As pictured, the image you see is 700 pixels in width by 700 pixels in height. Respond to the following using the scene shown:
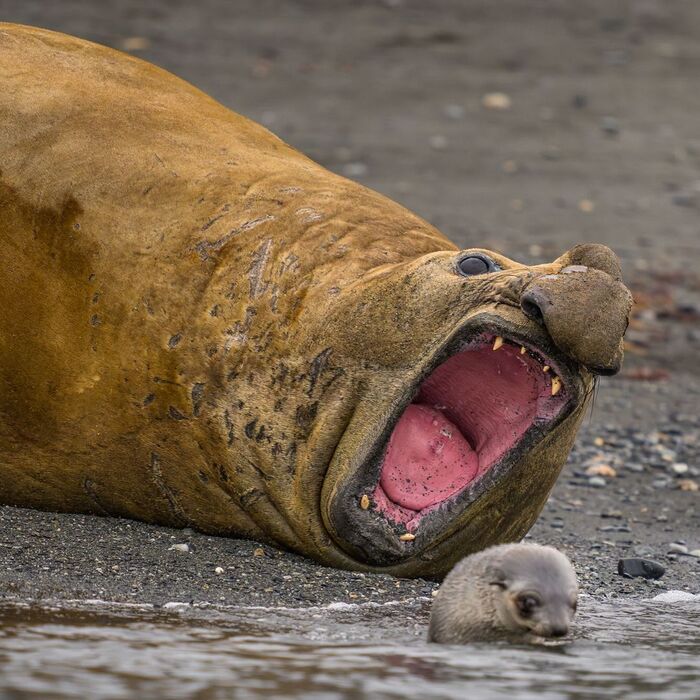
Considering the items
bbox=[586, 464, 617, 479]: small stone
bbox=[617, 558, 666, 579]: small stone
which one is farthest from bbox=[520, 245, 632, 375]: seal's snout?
bbox=[586, 464, 617, 479]: small stone

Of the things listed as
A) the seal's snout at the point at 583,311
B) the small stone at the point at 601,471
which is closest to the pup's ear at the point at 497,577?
the seal's snout at the point at 583,311

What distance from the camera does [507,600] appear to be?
13.8ft

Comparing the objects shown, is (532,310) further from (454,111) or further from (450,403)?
(454,111)

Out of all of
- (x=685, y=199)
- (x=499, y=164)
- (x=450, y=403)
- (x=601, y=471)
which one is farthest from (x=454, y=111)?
(x=450, y=403)

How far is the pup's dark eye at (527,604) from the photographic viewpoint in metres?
4.17

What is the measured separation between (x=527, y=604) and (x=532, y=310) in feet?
2.37

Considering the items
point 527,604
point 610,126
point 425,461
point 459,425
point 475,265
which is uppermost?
point 610,126

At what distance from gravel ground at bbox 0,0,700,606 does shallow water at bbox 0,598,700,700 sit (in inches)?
9.2

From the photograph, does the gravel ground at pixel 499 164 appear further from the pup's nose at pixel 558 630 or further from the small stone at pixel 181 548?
the pup's nose at pixel 558 630

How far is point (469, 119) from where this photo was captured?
12.0m

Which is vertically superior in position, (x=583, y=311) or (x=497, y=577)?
(x=583, y=311)

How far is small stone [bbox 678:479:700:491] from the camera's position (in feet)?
21.6

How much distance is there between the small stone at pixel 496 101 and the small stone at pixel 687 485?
5.92 m

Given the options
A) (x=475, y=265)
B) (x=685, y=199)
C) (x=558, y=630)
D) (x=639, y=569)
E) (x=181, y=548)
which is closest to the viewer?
(x=558, y=630)
